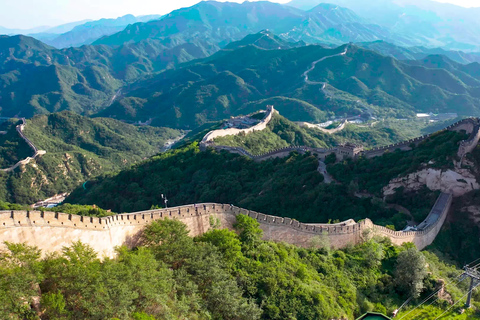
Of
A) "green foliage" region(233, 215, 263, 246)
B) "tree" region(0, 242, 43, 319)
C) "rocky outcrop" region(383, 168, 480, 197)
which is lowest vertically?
"rocky outcrop" region(383, 168, 480, 197)

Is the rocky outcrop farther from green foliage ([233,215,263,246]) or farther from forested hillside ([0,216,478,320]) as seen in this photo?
green foliage ([233,215,263,246])

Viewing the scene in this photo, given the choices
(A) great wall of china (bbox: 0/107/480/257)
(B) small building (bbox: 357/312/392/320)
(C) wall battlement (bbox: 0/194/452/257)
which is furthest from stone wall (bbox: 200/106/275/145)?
(B) small building (bbox: 357/312/392/320)

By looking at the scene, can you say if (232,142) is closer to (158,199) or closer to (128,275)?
(158,199)

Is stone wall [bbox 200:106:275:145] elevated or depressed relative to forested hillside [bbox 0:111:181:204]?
elevated

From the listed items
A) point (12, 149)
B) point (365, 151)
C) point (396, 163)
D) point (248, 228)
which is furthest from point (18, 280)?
point (12, 149)

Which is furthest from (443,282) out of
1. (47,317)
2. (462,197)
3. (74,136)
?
(74,136)

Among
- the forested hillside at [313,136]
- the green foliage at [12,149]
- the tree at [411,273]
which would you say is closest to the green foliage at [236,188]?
the forested hillside at [313,136]

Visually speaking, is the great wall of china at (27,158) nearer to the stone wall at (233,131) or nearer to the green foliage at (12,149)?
the green foliage at (12,149)

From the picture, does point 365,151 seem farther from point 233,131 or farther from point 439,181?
point 233,131
